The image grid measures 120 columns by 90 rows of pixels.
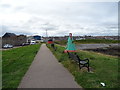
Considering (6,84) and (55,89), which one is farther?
(6,84)

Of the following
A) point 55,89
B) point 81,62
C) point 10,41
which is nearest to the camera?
point 55,89

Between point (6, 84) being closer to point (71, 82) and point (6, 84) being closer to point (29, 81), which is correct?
point (29, 81)

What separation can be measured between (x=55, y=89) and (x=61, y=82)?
87 centimetres

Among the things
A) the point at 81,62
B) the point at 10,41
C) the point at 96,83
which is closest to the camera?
Answer: the point at 96,83

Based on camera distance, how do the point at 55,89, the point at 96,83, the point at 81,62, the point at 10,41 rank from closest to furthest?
1. the point at 55,89
2. the point at 96,83
3. the point at 81,62
4. the point at 10,41

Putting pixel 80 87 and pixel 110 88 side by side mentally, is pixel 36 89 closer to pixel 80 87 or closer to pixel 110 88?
pixel 80 87

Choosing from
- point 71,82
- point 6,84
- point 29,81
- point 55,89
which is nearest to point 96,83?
point 71,82

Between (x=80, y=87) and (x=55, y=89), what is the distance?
0.83 m

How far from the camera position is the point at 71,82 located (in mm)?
6016

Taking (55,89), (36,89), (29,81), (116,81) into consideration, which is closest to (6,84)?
(29,81)

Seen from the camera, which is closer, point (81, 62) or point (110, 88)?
point (110, 88)

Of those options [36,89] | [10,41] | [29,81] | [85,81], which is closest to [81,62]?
[85,81]

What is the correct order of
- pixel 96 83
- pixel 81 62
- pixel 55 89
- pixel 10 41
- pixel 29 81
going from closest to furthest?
pixel 55 89
pixel 96 83
pixel 29 81
pixel 81 62
pixel 10 41

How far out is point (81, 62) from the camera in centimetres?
870
